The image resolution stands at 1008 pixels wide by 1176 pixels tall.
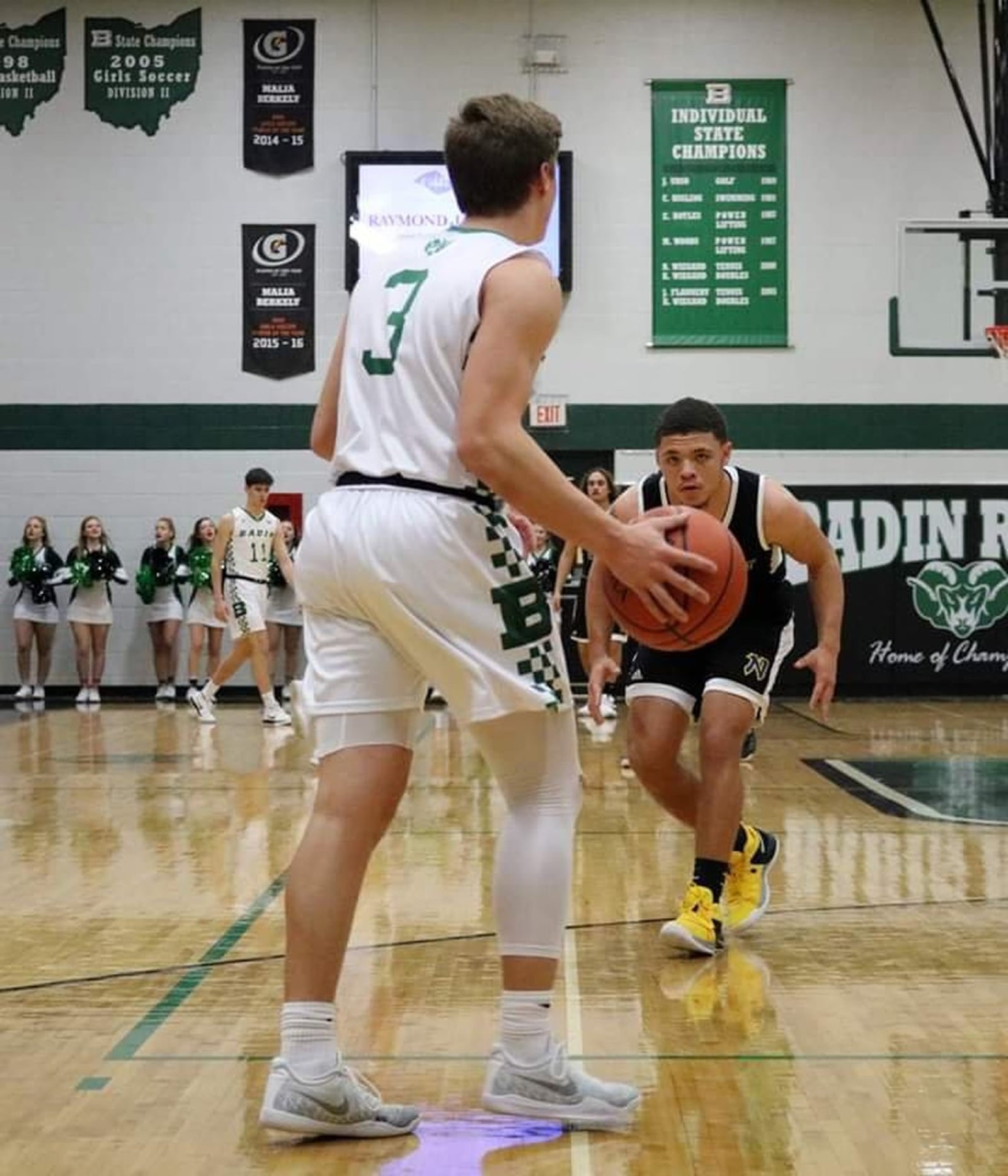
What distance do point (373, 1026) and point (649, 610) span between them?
1.20 m

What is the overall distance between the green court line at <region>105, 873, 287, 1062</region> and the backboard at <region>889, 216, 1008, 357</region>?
9.42 metres

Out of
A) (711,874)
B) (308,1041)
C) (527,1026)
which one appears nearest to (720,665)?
(711,874)

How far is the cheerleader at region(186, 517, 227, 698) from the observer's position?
15.6 meters

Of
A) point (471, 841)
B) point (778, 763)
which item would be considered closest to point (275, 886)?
point (471, 841)

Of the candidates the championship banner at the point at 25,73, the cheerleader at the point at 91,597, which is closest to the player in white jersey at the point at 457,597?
the cheerleader at the point at 91,597

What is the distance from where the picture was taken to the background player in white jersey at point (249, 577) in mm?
12297

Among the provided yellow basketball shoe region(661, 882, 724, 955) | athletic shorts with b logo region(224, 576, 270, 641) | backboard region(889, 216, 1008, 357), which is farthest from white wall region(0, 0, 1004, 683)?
yellow basketball shoe region(661, 882, 724, 955)

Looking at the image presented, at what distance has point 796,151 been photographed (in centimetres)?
1628

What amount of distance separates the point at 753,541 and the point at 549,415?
11842 mm

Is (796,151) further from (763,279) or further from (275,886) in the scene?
(275,886)

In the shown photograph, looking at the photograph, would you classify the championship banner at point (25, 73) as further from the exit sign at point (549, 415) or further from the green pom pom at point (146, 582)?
the exit sign at point (549, 415)

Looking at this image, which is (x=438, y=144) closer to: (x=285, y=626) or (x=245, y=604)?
(x=285, y=626)

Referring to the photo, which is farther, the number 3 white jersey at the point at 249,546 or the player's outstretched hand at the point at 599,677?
the number 3 white jersey at the point at 249,546

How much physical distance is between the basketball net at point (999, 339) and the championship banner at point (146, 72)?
831 centimetres
